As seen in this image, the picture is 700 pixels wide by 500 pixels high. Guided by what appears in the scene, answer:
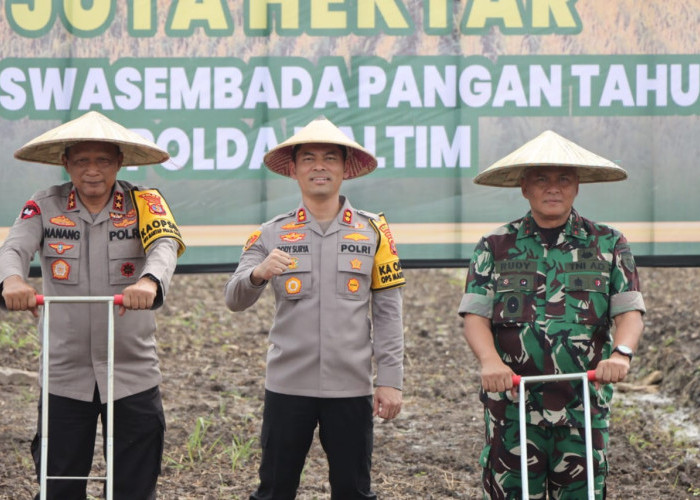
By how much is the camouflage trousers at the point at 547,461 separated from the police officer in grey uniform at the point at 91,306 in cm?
122

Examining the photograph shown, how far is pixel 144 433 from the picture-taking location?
3.67 meters

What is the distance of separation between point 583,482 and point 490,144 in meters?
2.47

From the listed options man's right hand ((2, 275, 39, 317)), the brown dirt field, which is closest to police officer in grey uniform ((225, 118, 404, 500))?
man's right hand ((2, 275, 39, 317))

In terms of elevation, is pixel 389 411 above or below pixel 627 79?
below

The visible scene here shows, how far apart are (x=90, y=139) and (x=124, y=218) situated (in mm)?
308

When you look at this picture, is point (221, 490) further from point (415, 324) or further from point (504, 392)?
point (415, 324)

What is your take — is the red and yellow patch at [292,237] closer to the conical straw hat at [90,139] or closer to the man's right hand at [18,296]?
the conical straw hat at [90,139]

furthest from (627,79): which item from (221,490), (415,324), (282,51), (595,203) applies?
(415,324)

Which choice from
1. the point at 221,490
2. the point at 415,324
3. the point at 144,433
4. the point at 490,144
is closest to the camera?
the point at 144,433

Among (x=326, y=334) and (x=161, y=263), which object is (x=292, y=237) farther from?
(x=161, y=263)

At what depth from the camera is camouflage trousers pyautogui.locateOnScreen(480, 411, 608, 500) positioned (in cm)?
344

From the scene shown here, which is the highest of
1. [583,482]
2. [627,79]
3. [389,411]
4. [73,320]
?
[627,79]

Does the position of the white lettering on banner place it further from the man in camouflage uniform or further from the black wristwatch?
the black wristwatch

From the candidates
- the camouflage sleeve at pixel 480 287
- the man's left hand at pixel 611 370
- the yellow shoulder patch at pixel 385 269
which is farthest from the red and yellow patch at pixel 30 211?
the man's left hand at pixel 611 370
